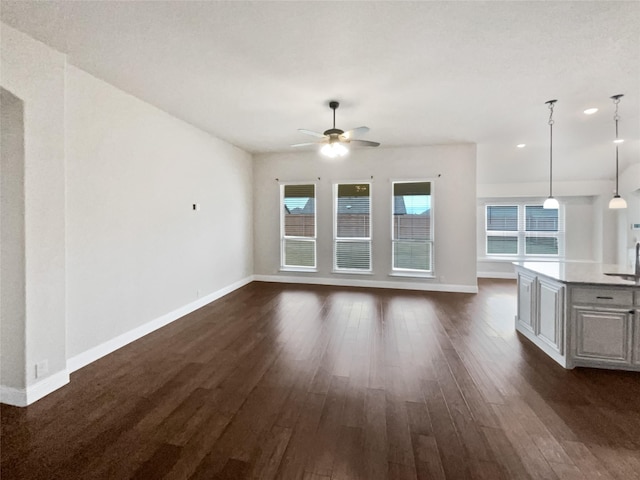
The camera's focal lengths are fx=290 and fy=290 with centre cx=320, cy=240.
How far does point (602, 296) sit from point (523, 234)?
19.5ft

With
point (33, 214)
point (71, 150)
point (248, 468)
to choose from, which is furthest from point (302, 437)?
point (71, 150)

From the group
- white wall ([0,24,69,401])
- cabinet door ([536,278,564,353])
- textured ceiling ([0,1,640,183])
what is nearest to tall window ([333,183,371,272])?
textured ceiling ([0,1,640,183])

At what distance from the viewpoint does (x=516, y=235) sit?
318 inches

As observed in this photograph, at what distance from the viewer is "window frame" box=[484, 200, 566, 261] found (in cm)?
780

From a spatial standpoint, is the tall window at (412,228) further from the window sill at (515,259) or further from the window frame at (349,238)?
the window sill at (515,259)

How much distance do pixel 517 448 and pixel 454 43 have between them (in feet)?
10.2

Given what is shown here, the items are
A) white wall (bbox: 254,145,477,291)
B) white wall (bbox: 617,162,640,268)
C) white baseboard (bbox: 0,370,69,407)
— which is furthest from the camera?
white wall (bbox: 617,162,640,268)

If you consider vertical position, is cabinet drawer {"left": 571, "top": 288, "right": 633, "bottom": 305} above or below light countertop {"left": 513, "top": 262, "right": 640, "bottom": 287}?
below

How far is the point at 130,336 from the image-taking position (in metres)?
3.58

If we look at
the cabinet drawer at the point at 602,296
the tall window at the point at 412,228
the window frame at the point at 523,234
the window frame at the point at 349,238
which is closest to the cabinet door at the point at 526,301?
the cabinet drawer at the point at 602,296

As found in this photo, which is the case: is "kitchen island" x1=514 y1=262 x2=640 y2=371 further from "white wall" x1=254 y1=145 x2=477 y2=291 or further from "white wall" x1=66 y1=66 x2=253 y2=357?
"white wall" x1=66 y1=66 x2=253 y2=357

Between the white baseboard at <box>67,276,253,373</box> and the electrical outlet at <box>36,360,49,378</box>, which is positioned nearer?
the electrical outlet at <box>36,360,49,378</box>

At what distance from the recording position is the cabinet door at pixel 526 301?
353cm

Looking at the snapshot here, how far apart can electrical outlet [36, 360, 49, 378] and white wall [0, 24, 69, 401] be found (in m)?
0.02
